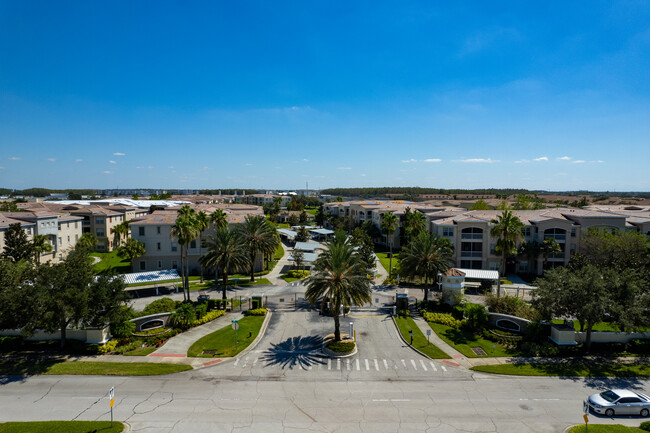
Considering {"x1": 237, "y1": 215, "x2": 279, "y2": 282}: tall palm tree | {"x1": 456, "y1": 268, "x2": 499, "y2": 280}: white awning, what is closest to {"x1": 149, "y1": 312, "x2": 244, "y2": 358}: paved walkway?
{"x1": 237, "y1": 215, "x2": 279, "y2": 282}: tall palm tree

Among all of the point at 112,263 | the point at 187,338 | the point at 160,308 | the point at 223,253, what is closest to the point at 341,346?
the point at 187,338

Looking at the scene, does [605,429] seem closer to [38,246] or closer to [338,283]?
[338,283]

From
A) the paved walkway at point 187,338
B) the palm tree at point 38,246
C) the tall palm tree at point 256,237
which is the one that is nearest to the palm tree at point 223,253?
the tall palm tree at point 256,237

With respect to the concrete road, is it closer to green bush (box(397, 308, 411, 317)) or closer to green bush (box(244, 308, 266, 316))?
green bush (box(397, 308, 411, 317))

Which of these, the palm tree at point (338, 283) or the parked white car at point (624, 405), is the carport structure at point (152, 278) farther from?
the parked white car at point (624, 405)

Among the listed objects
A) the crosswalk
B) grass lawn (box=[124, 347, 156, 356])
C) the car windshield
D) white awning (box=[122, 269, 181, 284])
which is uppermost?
white awning (box=[122, 269, 181, 284])

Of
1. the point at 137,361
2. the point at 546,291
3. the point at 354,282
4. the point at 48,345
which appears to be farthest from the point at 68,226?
the point at 546,291
